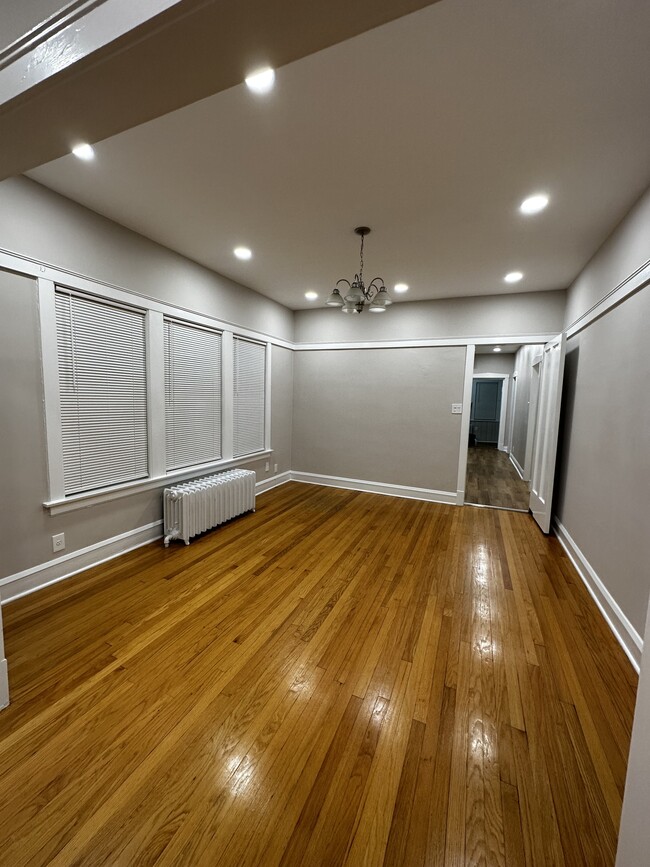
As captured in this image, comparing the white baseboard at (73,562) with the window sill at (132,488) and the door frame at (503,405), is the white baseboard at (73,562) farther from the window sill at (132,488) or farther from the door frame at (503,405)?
the door frame at (503,405)

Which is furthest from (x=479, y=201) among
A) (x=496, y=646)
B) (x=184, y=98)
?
(x=496, y=646)

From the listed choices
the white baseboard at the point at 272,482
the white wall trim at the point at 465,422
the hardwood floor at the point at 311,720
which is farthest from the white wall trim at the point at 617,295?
the white baseboard at the point at 272,482

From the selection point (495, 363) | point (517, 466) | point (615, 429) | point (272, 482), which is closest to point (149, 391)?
point (272, 482)

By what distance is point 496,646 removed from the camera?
6.69ft

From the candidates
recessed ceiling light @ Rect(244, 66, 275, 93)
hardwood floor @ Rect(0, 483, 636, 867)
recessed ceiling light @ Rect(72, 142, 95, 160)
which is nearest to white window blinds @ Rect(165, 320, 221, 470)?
hardwood floor @ Rect(0, 483, 636, 867)

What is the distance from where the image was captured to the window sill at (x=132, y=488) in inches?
101

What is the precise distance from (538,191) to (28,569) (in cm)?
429

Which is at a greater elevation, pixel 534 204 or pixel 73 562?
pixel 534 204

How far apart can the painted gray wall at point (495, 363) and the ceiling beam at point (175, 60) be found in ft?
30.6

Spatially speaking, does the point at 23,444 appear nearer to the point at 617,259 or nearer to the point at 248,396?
the point at 248,396

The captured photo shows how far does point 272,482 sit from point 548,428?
3702 mm

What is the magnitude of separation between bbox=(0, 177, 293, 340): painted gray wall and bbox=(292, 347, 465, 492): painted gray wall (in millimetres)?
1805

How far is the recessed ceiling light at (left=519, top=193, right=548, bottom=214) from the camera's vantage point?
2295 mm

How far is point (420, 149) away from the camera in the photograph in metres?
1.90
